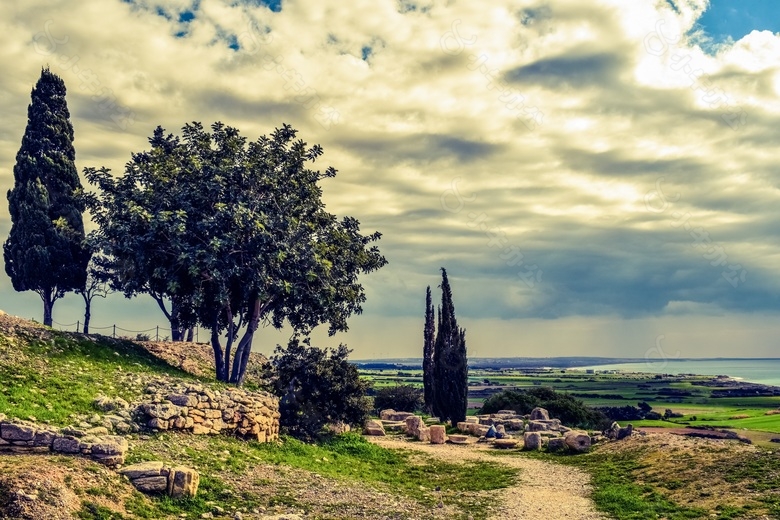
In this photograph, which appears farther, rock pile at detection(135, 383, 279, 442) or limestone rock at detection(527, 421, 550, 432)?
limestone rock at detection(527, 421, 550, 432)

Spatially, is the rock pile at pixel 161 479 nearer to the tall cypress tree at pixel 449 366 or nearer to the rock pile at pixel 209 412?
the rock pile at pixel 209 412

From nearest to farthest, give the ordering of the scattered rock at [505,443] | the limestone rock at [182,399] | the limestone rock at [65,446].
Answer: the limestone rock at [65,446] → the limestone rock at [182,399] → the scattered rock at [505,443]

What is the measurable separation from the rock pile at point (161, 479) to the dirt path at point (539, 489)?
28.4ft

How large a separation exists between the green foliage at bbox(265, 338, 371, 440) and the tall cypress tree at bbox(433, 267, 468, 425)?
50.4 feet

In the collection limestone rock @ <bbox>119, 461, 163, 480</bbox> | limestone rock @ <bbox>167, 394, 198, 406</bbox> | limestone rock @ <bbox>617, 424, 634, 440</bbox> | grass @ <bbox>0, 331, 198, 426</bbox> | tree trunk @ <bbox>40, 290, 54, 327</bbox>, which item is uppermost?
tree trunk @ <bbox>40, 290, 54, 327</bbox>

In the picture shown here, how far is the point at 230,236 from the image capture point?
29.2 meters

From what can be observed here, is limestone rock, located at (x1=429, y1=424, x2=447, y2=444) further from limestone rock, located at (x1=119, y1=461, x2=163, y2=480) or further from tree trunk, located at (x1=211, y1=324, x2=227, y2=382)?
limestone rock, located at (x1=119, y1=461, x2=163, y2=480)

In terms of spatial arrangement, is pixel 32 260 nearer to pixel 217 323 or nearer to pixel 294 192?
pixel 217 323

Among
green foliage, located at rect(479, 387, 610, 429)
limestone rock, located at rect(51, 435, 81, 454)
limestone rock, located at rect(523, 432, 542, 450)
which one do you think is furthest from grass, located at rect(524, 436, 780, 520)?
green foliage, located at rect(479, 387, 610, 429)

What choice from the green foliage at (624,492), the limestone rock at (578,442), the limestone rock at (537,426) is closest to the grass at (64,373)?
the green foliage at (624,492)

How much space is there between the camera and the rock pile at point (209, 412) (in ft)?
69.8

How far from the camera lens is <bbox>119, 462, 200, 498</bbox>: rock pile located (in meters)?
16.2

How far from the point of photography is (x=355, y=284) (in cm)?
3675

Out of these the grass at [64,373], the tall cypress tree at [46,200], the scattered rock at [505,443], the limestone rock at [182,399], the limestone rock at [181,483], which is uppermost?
the tall cypress tree at [46,200]
